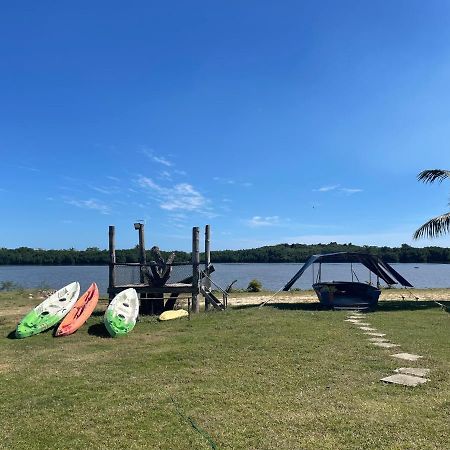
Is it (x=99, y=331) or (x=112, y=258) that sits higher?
(x=112, y=258)

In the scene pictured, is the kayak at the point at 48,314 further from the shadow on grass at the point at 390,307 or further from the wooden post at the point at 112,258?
the shadow on grass at the point at 390,307

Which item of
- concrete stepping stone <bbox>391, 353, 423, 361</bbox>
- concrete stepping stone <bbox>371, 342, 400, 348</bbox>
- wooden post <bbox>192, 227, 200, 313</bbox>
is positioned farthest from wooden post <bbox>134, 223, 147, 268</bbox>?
concrete stepping stone <bbox>391, 353, 423, 361</bbox>

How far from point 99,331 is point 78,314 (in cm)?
141

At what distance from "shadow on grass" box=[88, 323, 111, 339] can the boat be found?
27.2ft

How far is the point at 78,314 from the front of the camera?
44.7 feet

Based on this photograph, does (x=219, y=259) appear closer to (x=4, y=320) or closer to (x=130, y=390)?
(x=4, y=320)

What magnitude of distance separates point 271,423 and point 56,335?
8.21m

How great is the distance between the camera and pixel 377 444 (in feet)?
14.8

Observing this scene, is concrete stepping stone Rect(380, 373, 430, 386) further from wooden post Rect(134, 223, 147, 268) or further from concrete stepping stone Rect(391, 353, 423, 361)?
wooden post Rect(134, 223, 147, 268)

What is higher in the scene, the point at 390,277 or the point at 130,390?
the point at 390,277

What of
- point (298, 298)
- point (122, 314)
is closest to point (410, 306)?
point (298, 298)

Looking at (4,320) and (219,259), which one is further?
(219,259)

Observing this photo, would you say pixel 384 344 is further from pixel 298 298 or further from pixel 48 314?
pixel 298 298

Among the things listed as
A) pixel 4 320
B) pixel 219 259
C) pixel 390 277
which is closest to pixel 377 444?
pixel 4 320
